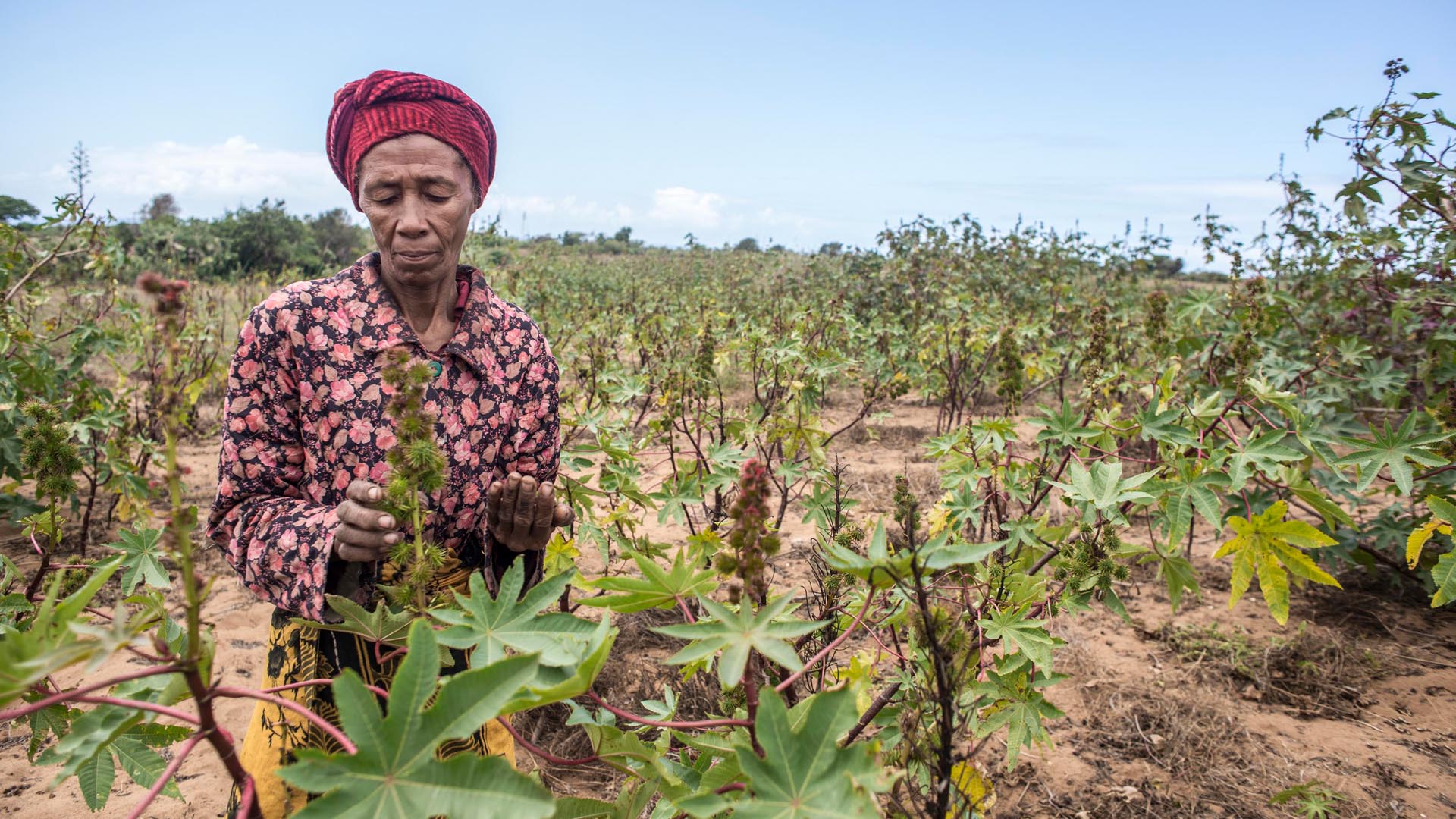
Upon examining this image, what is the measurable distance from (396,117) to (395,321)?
420mm

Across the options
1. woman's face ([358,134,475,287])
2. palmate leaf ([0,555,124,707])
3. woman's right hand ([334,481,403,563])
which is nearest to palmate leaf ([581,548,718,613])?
woman's right hand ([334,481,403,563])

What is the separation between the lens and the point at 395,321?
1732 mm

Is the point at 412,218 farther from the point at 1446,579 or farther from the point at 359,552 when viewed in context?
the point at 1446,579

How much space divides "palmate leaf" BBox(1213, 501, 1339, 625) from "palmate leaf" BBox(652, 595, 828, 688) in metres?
1.15

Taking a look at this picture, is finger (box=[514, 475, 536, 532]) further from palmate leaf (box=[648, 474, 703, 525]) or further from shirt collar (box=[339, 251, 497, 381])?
palmate leaf (box=[648, 474, 703, 525])

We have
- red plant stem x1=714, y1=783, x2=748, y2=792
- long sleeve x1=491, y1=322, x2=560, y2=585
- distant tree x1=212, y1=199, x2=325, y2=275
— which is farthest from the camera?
distant tree x1=212, y1=199, x2=325, y2=275

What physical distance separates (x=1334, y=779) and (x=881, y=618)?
6.43 feet

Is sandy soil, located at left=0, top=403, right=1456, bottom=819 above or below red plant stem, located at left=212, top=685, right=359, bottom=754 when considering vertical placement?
below

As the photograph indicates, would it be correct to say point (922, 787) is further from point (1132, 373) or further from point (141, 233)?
point (141, 233)

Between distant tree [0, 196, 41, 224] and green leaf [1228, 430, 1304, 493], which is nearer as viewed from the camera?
green leaf [1228, 430, 1304, 493]

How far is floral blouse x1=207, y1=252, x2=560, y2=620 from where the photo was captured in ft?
4.91

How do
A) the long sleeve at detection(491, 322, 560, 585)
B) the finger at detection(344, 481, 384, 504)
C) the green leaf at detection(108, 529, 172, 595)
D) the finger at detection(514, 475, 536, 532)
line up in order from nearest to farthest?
the finger at detection(344, 481, 384, 504) → the finger at detection(514, 475, 536, 532) → the green leaf at detection(108, 529, 172, 595) → the long sleeve at detection(491, 322, 560, 585)

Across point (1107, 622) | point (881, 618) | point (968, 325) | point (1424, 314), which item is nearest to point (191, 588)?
point (881, 618)

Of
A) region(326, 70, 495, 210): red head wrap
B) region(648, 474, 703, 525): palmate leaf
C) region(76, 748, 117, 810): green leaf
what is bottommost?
region(76, 748, 117, 810): green leaf
